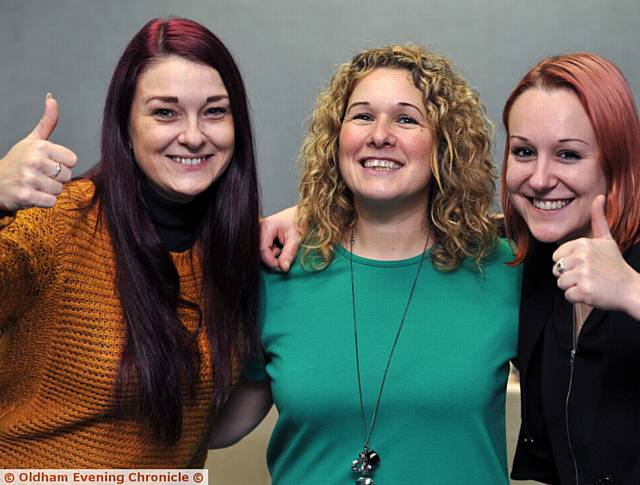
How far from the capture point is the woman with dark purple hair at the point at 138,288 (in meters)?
1.67

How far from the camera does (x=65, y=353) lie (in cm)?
168

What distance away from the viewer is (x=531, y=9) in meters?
3.11

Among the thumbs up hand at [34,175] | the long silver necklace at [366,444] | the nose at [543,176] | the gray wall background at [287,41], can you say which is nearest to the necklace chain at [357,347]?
the long silver necklace at [366,444]

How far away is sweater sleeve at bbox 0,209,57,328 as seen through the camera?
1.52 metres

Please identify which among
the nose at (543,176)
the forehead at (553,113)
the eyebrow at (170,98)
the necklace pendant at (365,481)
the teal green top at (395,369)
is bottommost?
the necklace pendant at (365,481)

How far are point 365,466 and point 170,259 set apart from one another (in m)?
0.57

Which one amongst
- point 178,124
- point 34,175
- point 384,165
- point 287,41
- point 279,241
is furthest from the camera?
point 287,41

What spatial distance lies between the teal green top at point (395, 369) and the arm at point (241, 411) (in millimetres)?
129

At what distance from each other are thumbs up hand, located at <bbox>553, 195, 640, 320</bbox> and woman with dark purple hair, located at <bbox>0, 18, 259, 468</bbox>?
71 centimetres

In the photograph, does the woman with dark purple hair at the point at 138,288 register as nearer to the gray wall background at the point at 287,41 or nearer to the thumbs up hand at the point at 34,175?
the thumbs up hand at the point at 34,175

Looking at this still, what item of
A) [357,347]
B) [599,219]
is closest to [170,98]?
[357,347]

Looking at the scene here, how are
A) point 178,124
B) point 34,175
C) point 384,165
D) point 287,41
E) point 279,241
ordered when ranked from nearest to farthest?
point 34,175
point 178,124
point 384,165
point 279,241
point 287,41

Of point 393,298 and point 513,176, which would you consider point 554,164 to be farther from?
point 393,298

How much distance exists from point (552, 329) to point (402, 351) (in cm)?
31
